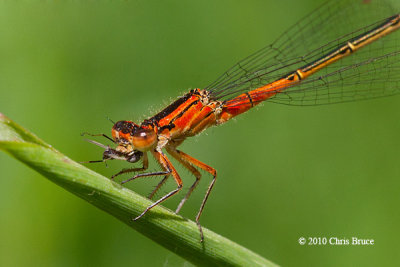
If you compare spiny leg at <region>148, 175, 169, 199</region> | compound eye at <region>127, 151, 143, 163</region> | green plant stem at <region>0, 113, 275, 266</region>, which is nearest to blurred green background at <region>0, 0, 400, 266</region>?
spiny leg at <region>148, 175, 169, 199</region>

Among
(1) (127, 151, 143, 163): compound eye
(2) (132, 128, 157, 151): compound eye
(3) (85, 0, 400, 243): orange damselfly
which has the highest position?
(3) (85, 0, 400, 243): orange damselfly

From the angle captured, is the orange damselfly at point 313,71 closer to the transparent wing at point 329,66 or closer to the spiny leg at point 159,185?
the transparent wing at point 329,66

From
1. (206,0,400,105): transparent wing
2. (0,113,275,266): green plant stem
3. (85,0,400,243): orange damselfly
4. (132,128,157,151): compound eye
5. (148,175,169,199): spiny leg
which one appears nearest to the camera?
(0,113,275,266): green plant stem

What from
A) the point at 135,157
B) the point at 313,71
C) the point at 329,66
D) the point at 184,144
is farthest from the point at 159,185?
the point at 329,66

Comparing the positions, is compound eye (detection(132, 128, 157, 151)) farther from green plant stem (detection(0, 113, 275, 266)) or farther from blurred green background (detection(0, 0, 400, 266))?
green plant stem (detection(0, 113, 275, 266))

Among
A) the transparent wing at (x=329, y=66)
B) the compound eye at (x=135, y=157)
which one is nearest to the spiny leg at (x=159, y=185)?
the compound eye at (x=135, y=157)

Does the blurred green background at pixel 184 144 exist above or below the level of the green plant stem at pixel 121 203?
above

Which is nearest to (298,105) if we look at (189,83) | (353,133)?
(353,133)
